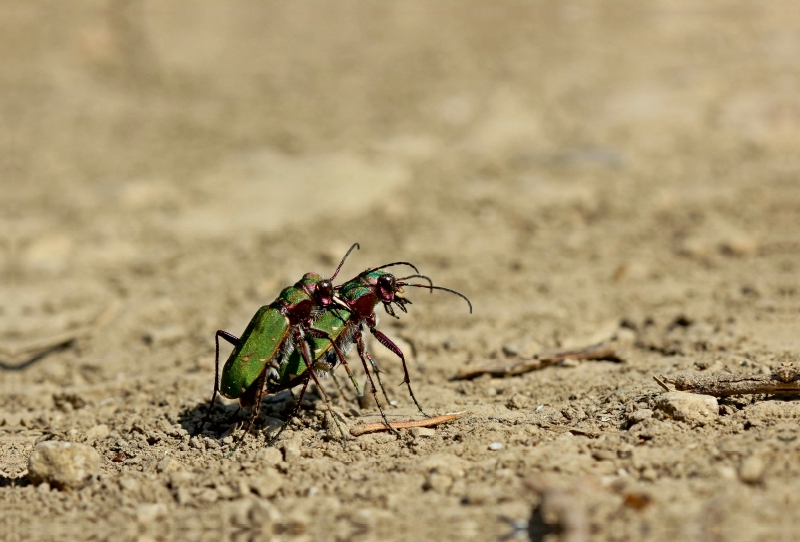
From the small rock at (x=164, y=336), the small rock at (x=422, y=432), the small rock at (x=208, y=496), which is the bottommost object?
the small rock at (x=422, y=432)

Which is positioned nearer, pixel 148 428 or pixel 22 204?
pixel 148 428

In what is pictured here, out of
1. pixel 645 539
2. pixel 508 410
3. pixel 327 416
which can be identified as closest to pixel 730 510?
pixel 645 539

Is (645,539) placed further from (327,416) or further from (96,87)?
(96,87)

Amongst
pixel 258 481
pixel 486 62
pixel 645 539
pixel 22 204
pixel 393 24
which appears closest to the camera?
pixel 645 539

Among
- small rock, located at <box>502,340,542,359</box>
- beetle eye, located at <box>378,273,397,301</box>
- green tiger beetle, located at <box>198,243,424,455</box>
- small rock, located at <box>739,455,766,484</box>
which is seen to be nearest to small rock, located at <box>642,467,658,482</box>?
small rock, located at <box>739,455,766,484</box>

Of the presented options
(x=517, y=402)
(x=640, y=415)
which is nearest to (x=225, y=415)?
(x=517, y=402)

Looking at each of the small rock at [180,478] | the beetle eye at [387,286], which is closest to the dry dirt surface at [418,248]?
the small rock at [180,478]

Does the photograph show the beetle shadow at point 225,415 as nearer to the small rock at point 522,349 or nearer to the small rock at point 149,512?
the small rock at point 149,512

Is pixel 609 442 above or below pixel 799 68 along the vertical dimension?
below

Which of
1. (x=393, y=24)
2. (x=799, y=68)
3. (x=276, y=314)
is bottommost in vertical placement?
(x=276, y=314)
